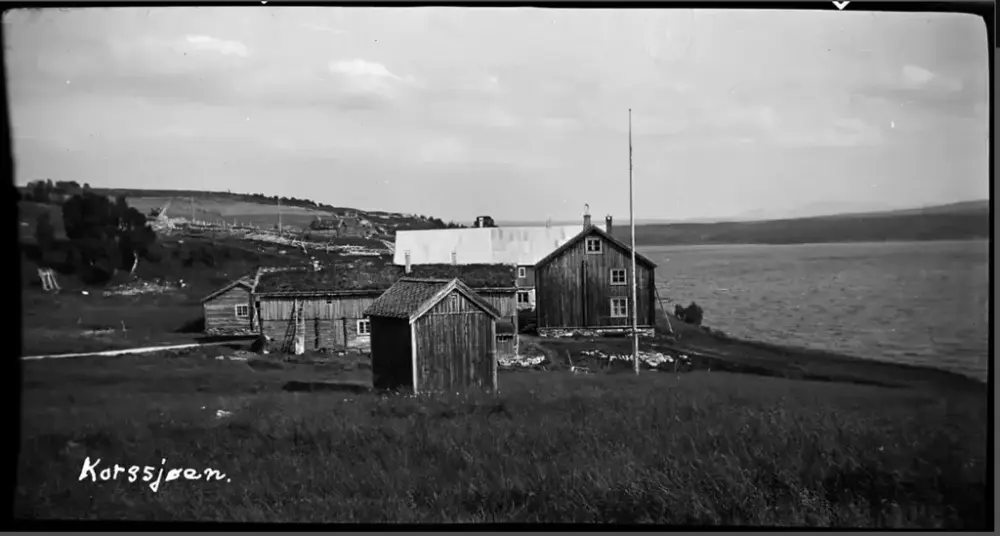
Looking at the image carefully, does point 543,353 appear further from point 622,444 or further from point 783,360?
point 783,360

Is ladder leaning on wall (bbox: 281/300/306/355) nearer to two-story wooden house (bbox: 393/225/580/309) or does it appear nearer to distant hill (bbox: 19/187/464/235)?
distant hill (bbox: 19/187/464/235)

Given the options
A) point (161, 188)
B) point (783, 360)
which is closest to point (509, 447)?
point (783, 360)

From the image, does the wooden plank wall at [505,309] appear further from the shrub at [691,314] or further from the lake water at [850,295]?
the shrub at [691,314]

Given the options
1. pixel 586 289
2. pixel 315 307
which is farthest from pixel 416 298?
pixel 586 289

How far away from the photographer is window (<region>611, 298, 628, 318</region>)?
5.57 meters

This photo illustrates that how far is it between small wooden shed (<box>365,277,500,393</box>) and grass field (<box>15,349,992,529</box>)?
11 centimetres

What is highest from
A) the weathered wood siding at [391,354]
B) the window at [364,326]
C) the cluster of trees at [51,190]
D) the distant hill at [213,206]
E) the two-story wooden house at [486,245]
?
the cluster of trees at [51,190]

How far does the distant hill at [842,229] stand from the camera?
5258 millimetres

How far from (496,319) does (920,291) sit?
8.37 feet

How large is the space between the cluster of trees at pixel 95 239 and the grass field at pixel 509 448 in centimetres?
59

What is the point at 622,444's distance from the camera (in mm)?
5375
